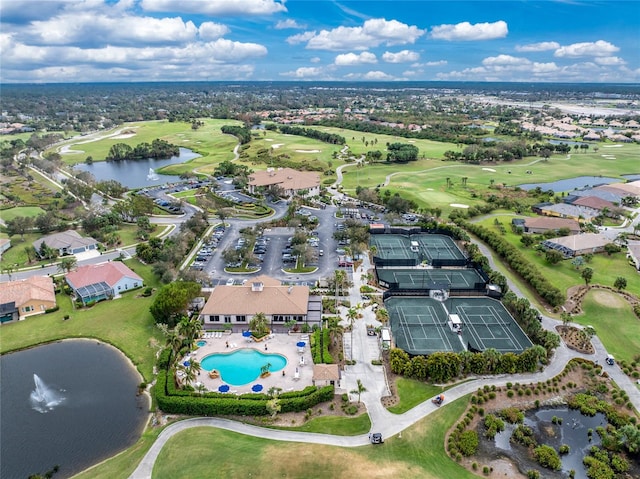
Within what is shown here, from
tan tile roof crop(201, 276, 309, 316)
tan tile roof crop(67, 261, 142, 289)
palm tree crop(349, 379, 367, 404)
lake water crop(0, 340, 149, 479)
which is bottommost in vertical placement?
lake water crop(0, 340, 149, 479)

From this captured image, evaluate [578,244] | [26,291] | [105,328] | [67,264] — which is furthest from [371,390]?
[578,244]

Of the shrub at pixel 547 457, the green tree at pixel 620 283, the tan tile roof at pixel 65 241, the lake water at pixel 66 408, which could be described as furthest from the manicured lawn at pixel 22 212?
the green tree at pixel 620 283

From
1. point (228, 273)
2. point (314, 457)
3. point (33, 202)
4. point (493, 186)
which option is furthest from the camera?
point (493, 186)

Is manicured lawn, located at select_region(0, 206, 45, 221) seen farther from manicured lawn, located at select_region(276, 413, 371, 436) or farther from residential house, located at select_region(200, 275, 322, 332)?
manicured lawn, located at select_region(276, 413, 371, 436)

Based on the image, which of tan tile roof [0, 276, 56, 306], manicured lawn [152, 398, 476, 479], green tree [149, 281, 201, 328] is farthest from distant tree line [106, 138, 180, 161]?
manicured lawn [152, 398, 476, 479]

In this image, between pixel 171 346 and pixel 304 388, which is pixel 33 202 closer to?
pixel 171 346

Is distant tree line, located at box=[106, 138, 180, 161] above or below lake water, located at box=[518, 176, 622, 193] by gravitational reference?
below

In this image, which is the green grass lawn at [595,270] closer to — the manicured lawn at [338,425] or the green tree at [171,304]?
the manicured lawn at [338,425]

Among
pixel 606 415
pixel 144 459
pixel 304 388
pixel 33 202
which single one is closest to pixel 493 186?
pixel 606 415
